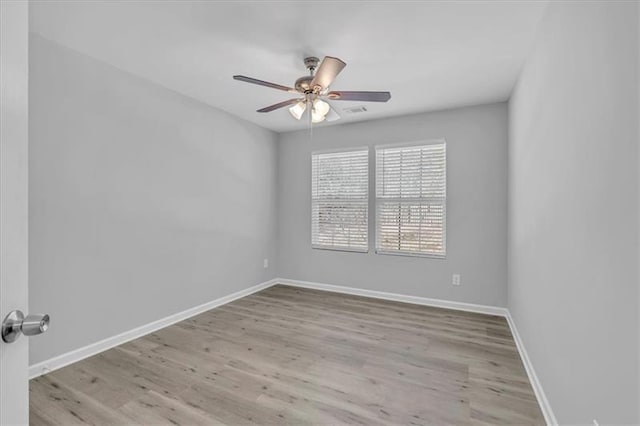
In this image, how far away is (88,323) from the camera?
255 cm

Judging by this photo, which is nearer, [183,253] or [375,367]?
[375,367]

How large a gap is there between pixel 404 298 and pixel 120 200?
348cm

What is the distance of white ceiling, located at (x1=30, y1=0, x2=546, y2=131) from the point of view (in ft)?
6.37

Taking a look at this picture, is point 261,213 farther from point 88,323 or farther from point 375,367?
point 375,367

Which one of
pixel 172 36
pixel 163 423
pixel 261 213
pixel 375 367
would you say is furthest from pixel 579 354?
pixel 261 213

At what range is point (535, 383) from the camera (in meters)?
2.10

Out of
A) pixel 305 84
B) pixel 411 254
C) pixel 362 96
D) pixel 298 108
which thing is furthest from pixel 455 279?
pixel 305 84

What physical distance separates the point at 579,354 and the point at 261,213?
3945 millimetres

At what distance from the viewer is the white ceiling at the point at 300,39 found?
6.37 feet

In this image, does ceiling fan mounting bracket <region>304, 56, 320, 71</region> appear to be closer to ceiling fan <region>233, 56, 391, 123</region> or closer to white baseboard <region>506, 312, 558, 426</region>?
ceiling fan <region>233, 56, 391, 123</region>

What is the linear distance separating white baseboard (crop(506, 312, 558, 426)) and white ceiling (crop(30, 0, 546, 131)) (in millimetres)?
2416

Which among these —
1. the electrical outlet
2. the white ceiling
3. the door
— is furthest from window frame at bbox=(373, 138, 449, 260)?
the door

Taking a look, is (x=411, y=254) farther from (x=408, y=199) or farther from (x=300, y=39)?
(x=300, y=39)

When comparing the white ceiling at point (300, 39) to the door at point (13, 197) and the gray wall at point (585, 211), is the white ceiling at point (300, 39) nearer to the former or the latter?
the gray wall at point (585, 211)
